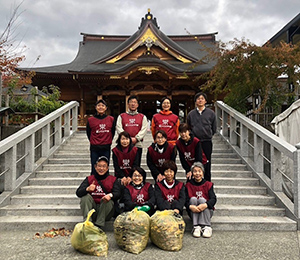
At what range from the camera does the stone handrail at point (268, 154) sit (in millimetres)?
3686

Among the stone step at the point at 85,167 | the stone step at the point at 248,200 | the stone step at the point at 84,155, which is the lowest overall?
the stone step at the point at 248,200

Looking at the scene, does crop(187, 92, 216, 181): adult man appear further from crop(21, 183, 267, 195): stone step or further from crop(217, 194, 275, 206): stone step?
crop(21, 183, 267, 195): stone step

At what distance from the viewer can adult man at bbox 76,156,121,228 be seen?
11.1ft

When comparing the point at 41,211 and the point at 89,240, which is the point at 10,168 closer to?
the point at 41,211

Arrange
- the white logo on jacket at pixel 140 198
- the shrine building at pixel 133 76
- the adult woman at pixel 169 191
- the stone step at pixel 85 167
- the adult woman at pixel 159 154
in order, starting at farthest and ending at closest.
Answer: the shrine building at pixel 133 76 → the stone step at pixel 85 167 → the adult woman at pixel 159 154 → the white logo on jacket at pixel 140 198 → the adult woman at pixel 169 191

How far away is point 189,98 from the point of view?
13438 mm

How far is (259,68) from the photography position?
5.79 meters

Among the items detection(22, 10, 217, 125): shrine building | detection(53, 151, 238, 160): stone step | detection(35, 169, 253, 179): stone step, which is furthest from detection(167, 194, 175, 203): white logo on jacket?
detection(22, 10, 217, 125): shrine building

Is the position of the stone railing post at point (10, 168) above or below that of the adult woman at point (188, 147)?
below

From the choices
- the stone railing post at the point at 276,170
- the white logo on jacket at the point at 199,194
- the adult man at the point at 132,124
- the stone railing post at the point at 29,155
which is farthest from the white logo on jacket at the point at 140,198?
the stone railing post at the point at 29,155

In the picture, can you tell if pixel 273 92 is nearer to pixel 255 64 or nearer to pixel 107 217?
pixel 255 64

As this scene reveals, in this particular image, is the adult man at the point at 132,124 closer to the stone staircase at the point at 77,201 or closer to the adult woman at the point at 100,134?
the adult woman at the point at 100,134

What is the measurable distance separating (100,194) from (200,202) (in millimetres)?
1262

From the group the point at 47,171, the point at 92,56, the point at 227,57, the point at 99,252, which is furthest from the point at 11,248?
the point at 92,56
